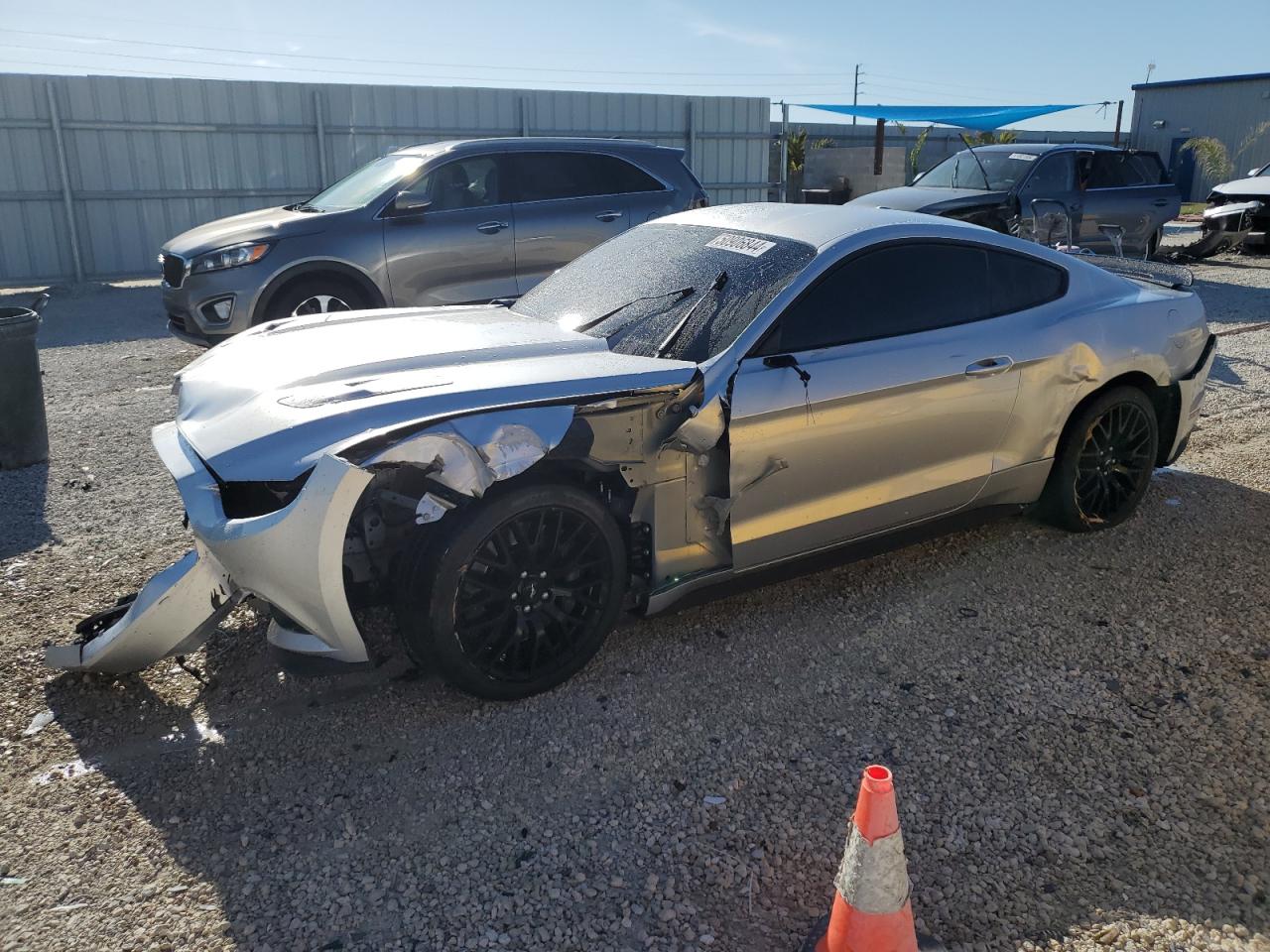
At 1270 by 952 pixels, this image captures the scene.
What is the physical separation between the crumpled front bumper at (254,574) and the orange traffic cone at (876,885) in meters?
1.60

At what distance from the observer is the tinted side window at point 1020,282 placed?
177 inches

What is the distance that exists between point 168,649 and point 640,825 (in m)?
1.78

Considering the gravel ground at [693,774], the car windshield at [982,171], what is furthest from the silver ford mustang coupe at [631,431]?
the car windshield at [982,171]

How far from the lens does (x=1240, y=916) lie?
103 inches

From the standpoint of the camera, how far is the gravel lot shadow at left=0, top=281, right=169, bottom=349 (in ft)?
34.6

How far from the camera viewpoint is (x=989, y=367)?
432cm

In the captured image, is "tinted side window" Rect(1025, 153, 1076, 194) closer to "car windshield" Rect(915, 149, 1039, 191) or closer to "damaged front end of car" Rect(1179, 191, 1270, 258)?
"car windshield" Rect(915, 149, 1039, 191)

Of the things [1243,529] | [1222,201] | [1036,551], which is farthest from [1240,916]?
[1222,201]

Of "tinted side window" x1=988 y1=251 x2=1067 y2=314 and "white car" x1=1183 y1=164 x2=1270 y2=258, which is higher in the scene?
"tinted side window" x1=988 y1=251 x2=1067 y2=314

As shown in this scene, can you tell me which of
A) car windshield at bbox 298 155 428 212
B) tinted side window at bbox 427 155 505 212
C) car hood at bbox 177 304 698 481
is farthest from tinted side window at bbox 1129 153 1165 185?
car hood at bbox 177 304 698 481

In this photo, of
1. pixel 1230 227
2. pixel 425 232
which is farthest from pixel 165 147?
pixel 1230 227

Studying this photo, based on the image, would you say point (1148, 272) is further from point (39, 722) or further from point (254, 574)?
point (39, 722)

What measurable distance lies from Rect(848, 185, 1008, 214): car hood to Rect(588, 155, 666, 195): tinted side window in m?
2.91

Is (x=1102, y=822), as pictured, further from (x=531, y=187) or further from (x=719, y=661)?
(x=531, y=187)
